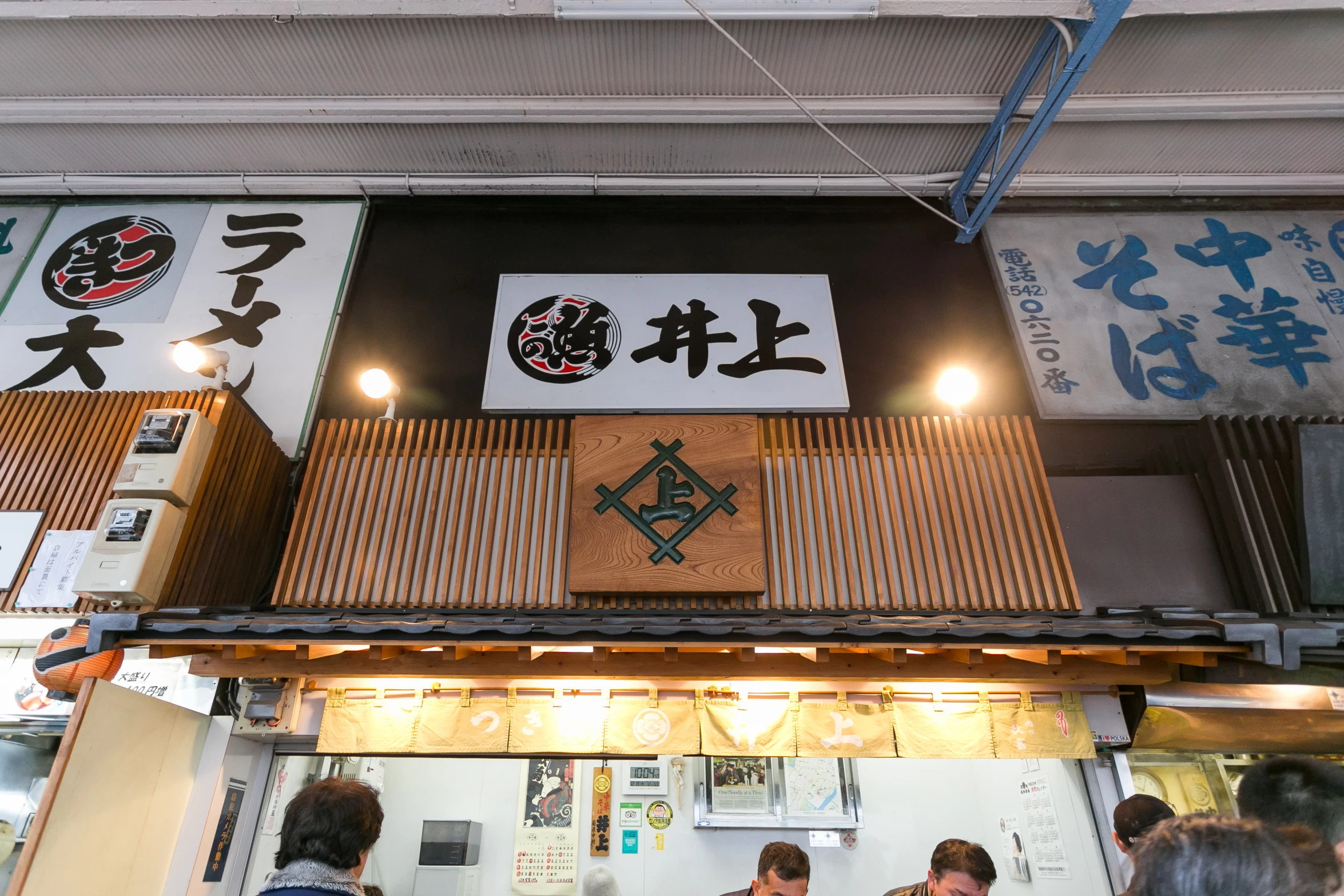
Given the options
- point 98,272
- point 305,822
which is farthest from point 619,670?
point 98,272

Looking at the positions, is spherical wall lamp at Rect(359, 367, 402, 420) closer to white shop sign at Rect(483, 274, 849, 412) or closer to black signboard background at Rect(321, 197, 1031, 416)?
black signboard background at Rect(321, 197, 1031, 416)

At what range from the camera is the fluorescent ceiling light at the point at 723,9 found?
605 centimetres

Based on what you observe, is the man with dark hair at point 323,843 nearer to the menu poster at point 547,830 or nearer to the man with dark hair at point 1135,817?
the menu poster at point 547,830

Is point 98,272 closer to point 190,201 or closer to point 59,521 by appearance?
point 190,201

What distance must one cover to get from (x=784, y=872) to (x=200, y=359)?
5.83 meters

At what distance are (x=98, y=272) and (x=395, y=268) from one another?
2.99 m

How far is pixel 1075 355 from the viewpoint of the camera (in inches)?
280

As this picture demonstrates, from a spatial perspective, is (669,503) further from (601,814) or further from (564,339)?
(601,814)

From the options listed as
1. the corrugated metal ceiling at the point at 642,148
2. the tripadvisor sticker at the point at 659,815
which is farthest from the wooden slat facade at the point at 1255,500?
the tripadvisor sticker at the point at 659,815

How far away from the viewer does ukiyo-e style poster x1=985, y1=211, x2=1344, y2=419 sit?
22.6 ft

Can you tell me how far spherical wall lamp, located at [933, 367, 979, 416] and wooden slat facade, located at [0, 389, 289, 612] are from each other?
588cm

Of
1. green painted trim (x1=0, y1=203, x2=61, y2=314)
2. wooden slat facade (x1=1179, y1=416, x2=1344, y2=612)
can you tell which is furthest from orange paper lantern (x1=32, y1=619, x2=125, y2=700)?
wooden slat facade (x1=1179, y1=416, x2=1344, y2=612)

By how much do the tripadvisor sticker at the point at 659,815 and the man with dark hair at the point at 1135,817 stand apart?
3.44m

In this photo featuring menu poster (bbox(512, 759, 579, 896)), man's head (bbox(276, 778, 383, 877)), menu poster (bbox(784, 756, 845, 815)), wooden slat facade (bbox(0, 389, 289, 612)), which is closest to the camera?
man's head (bbox(276, 778, 383, 877))
